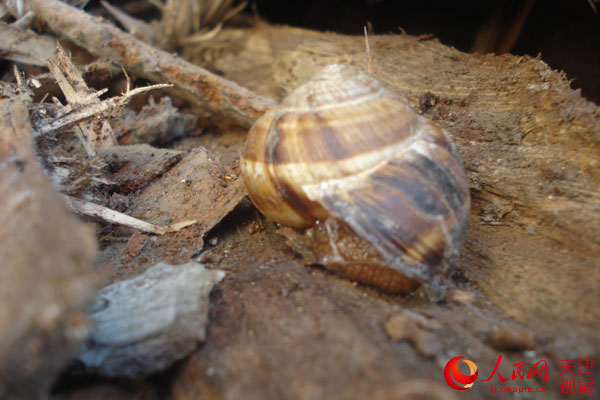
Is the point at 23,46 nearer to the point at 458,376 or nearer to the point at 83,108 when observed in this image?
the point at 83,108

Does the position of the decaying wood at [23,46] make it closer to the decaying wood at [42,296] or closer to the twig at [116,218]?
the twig at [116,218]

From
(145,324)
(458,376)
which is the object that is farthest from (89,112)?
(458,376)

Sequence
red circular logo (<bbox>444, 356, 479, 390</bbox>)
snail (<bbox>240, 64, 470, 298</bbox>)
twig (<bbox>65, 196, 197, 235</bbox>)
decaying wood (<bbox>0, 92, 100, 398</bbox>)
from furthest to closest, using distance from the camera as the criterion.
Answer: twig (<bbox>65, 196, 197, 235</bbox>) < snail (<bbox>240, 64, 470, 298</bbox>) < red circular logo (<bbox>444, 356, 479, 390</bbox>) < decaying wood (<bbox>0, 92, 100, 398</bbox>)

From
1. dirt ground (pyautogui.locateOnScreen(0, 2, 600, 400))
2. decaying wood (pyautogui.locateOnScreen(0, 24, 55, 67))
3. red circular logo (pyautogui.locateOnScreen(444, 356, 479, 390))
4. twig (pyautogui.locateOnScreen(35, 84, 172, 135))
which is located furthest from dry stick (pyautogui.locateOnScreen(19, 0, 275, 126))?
red circular logo (pyautogui.locateOnScreen(444, 356, 479, 390))

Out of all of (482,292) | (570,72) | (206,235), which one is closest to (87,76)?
(206,235)

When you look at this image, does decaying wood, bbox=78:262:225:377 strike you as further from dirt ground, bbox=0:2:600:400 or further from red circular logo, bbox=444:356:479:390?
red circular logo, bbox=444:356:479:390

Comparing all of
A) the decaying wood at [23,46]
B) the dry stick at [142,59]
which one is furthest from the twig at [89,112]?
the decaying wood at [23,46]

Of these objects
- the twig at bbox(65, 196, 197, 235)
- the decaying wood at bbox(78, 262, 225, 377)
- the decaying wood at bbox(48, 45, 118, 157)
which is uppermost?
the decaying wood at bbox(48, 45, 118, 157)
